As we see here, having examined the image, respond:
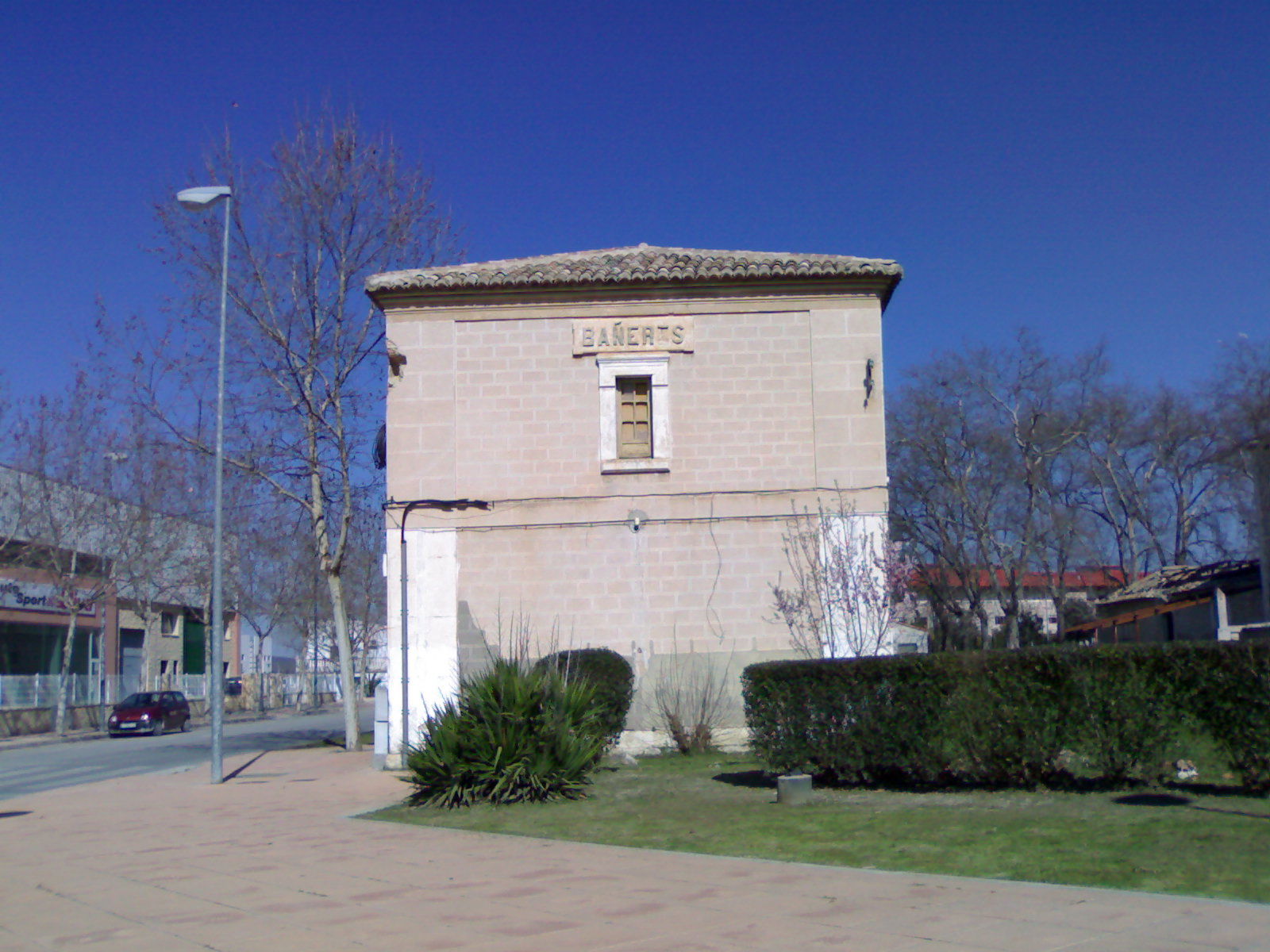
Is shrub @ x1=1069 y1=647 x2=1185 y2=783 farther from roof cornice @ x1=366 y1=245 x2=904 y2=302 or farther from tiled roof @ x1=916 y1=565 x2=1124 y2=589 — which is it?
tiled roof @ x1=916 y1=565 x2=1124 y2=589

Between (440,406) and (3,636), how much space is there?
28.9 meters

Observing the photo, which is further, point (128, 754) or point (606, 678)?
point (128, 754)

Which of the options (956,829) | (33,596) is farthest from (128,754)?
(956,829)

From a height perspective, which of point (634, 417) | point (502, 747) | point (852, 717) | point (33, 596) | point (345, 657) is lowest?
point (502, 747)

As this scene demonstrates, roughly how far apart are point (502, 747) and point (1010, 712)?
5.19m

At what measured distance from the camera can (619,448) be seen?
1855 cm

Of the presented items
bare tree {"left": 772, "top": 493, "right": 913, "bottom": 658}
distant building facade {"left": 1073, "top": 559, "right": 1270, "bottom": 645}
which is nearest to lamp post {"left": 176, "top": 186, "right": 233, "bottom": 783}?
bare tree {"left": 772, "top": 493, "right": 913, "bottom": 658}

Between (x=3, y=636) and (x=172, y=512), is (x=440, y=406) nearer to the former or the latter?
(x=172, y=512)

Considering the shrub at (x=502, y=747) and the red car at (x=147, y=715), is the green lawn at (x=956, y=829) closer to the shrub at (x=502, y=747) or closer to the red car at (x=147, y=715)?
the shrub at (x=502, y=747)

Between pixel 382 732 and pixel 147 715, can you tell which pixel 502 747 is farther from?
pixel 147 715

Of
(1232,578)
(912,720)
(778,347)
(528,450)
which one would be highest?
(778,347)

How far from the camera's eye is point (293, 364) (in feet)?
76.2

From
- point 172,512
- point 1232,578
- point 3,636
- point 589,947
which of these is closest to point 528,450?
point 589,947

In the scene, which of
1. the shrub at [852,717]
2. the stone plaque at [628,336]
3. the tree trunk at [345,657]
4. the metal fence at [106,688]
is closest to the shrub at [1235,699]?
the shrub at [852,717]
